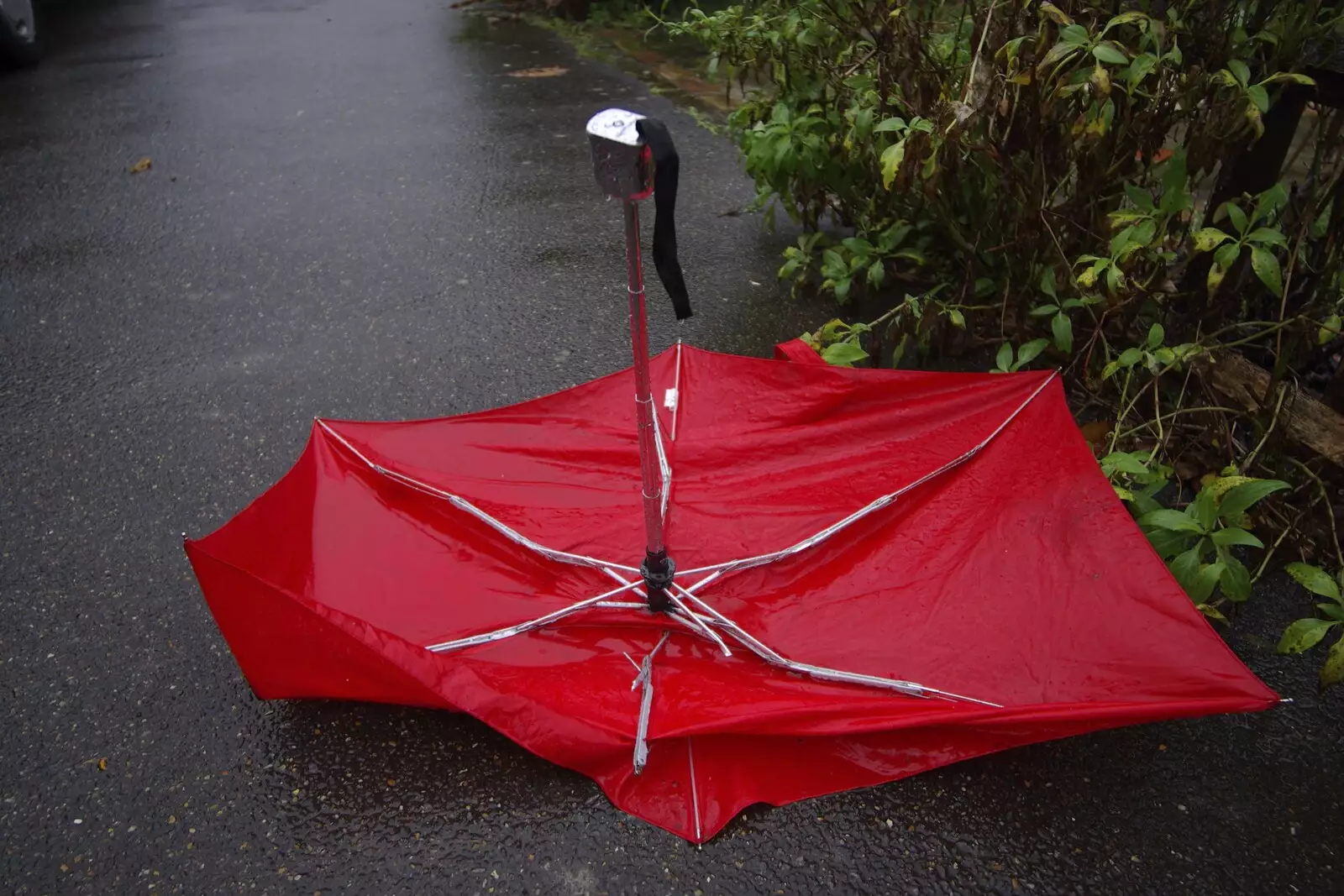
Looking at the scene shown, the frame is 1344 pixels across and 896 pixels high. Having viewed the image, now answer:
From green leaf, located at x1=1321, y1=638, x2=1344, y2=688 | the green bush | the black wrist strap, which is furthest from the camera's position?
the green bush

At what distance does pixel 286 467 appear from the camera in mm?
3090

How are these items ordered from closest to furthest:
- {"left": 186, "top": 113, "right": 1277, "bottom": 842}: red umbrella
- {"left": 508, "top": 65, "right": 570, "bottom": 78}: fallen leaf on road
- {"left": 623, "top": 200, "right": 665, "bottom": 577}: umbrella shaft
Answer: {"left": 623, "top": 200, "right": 665, "bottom": 577}: umbrella shaft → {"left": 186, "top": 113, "right": 1277, "bottom": 842}: red umbrella → {"left": 508, "top": 65, "right": 570, "bottom": 78}: fallen leaf on road

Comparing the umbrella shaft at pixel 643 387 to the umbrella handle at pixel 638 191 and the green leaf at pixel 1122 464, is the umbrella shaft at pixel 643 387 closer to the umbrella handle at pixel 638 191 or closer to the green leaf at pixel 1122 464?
the umbrella handle at pixel 638 191

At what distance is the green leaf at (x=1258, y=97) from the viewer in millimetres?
2252

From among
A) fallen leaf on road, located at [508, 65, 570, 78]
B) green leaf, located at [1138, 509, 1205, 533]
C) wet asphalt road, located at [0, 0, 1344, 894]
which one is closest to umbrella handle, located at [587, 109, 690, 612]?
wet asphalt road, located at [0, 0, 1344, 894]

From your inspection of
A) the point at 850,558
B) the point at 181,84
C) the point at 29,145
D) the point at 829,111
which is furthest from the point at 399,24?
the point at 850,558

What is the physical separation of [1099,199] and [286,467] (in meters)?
2.59

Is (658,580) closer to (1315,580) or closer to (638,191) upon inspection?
(638,191)

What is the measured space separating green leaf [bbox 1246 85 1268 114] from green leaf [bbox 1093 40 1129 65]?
282 millimetres

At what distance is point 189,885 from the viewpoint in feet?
6.17

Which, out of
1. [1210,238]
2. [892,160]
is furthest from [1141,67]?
[892,160]

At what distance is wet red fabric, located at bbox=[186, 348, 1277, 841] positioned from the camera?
5.75 ft

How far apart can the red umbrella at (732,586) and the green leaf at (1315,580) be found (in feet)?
1.38

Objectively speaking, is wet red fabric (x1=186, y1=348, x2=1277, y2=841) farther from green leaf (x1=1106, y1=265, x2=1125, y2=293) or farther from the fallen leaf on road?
the fallen leaf on road
